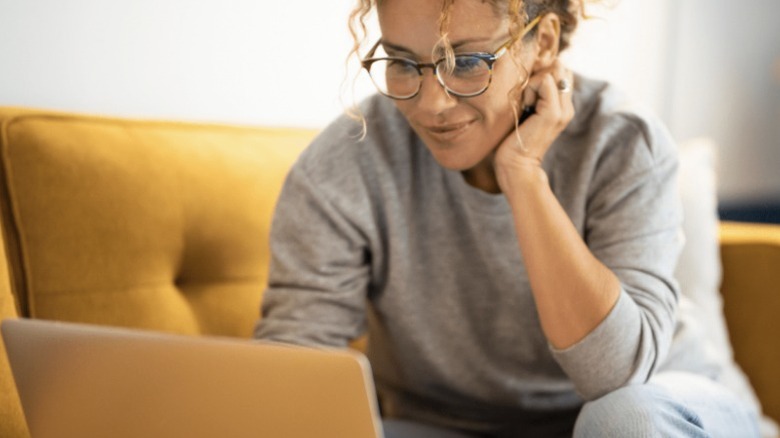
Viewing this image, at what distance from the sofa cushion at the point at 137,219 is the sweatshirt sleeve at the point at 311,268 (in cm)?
12

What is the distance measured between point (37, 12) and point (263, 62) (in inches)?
17.6

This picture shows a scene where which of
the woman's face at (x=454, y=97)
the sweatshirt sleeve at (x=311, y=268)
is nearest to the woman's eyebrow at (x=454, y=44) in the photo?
the woman's face at (x=454, y=97)

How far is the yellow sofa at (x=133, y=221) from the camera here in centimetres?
112

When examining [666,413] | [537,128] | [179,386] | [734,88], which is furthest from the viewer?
[734,88]

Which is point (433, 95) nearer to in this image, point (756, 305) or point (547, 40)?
point (547, 40)

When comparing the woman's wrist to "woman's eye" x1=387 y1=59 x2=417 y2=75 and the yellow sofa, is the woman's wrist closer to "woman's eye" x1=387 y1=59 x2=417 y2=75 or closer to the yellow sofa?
"woman's eye" x1=387 y1=59 x2=417 y2=75

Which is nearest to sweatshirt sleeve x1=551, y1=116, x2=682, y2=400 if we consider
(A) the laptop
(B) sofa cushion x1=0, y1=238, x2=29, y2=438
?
(A) the laptop

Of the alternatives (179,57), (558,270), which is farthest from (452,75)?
(179,57)

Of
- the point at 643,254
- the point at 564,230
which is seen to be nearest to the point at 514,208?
the point at 564,230

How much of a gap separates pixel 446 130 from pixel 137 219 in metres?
0.44

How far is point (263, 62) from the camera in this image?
1.62m

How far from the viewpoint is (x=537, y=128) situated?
1.18m

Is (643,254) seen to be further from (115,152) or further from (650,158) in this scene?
(115,152)

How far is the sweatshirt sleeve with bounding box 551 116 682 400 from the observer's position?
1.09 m
